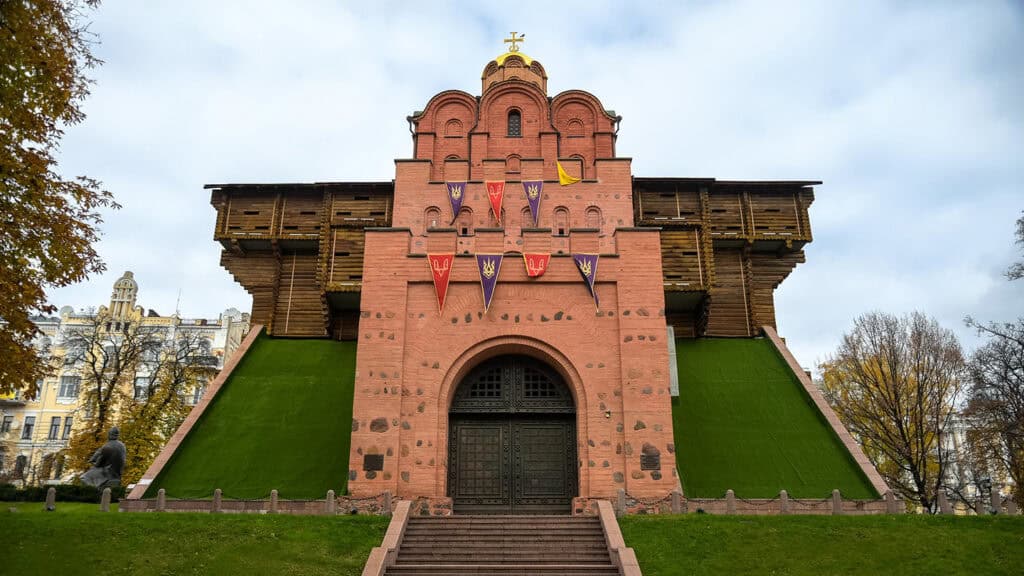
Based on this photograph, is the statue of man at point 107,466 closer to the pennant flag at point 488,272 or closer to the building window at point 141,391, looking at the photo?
the pennant flag at point 488,272

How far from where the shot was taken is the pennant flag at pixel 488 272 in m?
21.2

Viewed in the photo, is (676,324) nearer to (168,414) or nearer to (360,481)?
(360,481)

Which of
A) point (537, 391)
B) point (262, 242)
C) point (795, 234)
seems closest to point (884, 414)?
point (795, 234)

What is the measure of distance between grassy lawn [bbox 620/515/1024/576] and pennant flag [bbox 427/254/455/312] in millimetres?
7986

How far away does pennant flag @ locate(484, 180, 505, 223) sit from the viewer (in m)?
23.6

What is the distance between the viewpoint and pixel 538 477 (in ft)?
68.2

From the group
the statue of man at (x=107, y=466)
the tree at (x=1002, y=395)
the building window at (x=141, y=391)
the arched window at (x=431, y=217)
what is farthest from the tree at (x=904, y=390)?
the building window at (x=141, y=391)

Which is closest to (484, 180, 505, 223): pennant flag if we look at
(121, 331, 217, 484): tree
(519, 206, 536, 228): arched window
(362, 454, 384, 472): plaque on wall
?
(519, 206, 536, 228): arched window

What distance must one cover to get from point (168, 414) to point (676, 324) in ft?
82.8

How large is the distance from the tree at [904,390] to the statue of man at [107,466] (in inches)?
1112

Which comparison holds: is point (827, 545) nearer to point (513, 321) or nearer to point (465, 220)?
point (513, 321)

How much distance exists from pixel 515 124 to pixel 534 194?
11.9 feet

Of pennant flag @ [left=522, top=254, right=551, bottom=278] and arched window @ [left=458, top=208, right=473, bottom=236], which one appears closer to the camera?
pennant flag @ [left=522, top=254, right=551, bottom=278]

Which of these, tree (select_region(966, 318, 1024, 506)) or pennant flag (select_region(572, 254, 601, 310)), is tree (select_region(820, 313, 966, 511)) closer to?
tree (select_region(966, 318, 1024, 506))
